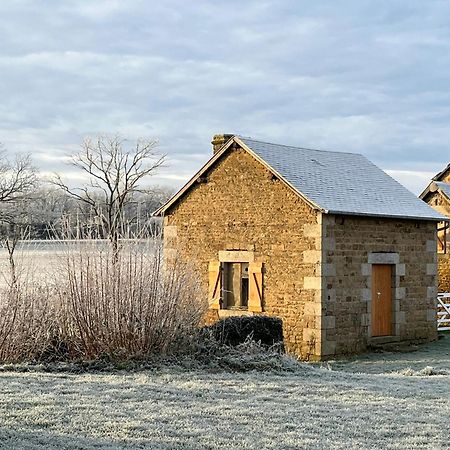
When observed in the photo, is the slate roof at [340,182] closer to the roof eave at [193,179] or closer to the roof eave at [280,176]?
the roof eave at [280,176]

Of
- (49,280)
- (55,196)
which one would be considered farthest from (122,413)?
(55,196)

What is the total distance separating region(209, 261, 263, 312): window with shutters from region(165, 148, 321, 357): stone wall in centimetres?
26

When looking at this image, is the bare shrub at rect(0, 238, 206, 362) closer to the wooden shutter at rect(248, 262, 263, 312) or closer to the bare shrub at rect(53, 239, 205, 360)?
the bare shrub at rect(53, 239, 205, 360)

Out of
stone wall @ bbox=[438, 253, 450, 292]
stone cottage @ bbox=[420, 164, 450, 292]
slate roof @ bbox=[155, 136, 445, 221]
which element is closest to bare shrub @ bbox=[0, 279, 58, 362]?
slate roof @ bbox=[155, 136, 445, 221]

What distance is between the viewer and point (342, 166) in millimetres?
22078

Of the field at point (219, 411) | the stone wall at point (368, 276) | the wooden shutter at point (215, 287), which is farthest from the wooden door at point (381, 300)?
the field at point (219, 411)

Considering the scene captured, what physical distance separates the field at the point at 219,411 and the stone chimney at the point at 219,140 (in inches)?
414

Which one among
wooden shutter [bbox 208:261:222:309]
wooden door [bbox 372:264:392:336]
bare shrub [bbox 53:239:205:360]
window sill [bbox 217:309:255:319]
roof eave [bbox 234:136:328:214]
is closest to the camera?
bare shrub [bbox 53:239:205:360]

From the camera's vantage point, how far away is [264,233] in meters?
19.1

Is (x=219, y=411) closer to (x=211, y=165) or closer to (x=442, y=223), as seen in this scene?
(x=211, y=165)

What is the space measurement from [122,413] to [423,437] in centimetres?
318

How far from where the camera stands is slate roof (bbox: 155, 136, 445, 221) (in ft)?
61.7

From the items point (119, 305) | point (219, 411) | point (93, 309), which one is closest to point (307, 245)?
point (119, 305)

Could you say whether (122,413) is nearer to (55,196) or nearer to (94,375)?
(94,375)
